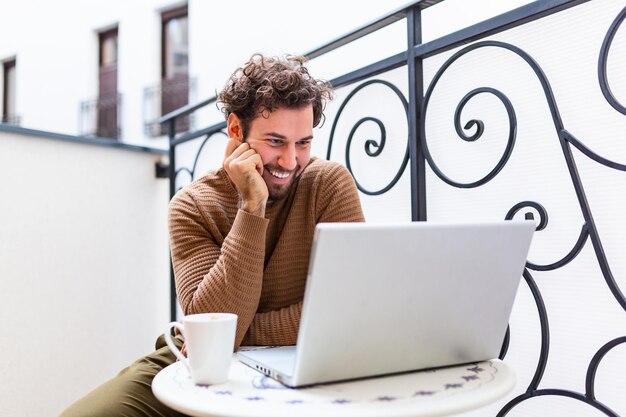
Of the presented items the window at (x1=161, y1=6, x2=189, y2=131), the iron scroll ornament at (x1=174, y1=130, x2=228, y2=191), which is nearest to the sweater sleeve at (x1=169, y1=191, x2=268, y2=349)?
the iron scroll ornament at (x1=174, y1=130, x2=228, y2=191)

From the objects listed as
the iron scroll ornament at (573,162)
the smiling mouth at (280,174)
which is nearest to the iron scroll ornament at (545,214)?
the iron scroll ornament at (573,162)

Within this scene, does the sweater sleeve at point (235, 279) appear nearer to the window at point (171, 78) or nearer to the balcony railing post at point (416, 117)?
the balcony railing post at point (416, 117)

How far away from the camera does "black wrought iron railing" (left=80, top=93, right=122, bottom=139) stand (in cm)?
734

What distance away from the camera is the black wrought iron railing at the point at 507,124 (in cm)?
98

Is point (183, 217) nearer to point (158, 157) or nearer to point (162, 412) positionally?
point (162, 412)

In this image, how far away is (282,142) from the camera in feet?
3.98

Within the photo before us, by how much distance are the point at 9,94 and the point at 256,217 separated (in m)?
8.24

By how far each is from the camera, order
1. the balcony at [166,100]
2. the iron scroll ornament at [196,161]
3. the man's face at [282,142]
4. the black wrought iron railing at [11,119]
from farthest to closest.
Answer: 1. the black wrought iron railing at [11,119]
2. the balcony at [166,100]
3. the iron scroll ornament at [196,161]
4. the man's face at [282,142]

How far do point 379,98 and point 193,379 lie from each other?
919mm

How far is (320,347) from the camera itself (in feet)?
2.39

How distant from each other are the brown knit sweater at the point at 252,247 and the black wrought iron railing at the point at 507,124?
0.65ft

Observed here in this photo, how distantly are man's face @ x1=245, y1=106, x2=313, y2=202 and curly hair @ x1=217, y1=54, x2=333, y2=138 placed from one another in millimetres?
20

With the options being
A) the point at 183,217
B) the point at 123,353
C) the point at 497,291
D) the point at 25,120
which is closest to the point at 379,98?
the point at 183,217

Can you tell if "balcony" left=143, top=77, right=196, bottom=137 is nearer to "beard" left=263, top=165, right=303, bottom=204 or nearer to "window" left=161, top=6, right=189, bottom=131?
"window" left=161, top=6, right=189, bottom=131
